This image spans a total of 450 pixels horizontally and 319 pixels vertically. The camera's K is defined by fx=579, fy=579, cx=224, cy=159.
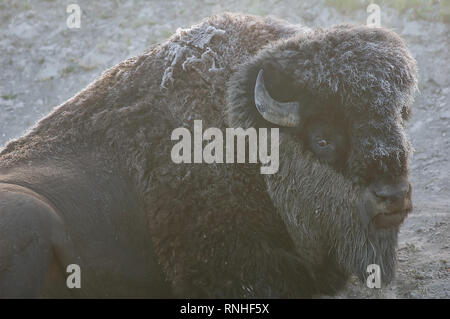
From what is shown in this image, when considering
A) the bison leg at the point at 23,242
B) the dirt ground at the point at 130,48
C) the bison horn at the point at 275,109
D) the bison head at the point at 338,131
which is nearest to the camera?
the bison leg at the point at 23,242

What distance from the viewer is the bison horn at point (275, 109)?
4238 mm

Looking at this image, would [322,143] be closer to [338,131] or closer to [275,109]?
[338,131]

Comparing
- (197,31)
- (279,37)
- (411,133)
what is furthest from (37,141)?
(411,133)

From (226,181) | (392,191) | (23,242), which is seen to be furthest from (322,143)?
(23,242)

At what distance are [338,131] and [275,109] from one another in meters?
0.48

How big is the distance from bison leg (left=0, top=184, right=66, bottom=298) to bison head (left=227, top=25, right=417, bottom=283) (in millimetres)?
1600

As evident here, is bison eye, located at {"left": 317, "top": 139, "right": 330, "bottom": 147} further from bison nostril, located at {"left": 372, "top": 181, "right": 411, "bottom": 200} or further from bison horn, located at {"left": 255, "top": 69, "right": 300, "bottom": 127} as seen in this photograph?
bison nostril, located at {"left": 372, "top": 181, "right": 411, "bottom": 200}

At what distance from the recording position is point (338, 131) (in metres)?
4.17

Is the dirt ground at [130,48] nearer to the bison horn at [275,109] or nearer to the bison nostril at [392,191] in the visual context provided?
the bison nostril at [392,191]

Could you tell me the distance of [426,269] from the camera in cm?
496

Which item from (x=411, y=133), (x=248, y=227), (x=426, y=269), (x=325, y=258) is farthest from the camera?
(x=411, y=133)

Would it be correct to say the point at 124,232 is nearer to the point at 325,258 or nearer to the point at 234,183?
the point at 234,183

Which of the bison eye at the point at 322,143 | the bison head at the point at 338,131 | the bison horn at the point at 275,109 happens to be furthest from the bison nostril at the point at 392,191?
the bison horn at the point at 275,109
